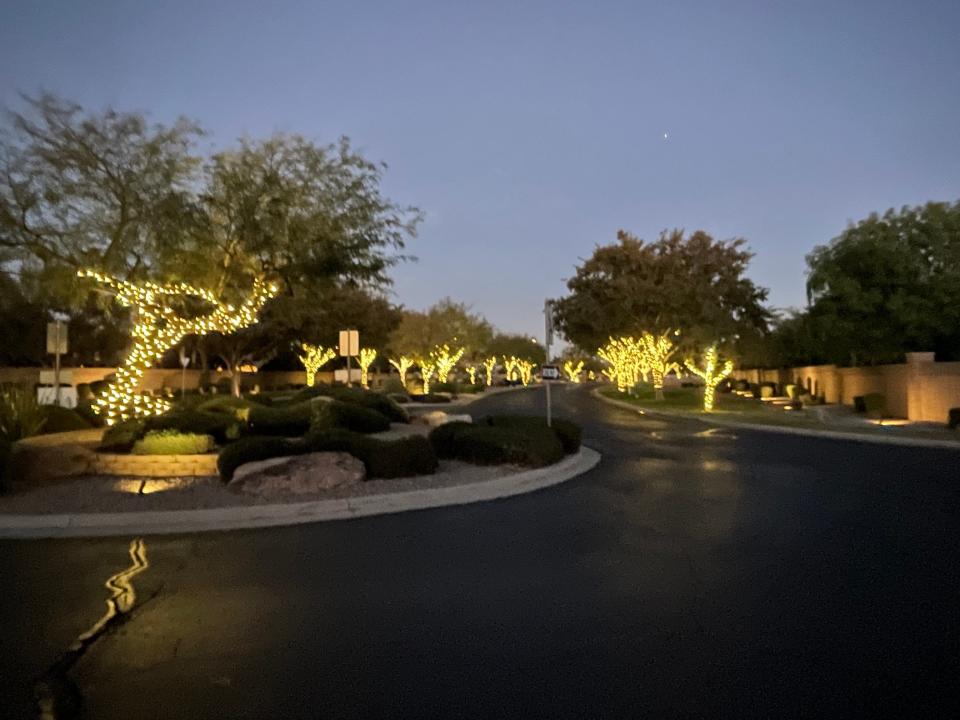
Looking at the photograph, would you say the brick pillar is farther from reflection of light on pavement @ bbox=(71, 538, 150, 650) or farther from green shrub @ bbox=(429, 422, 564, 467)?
reflection of light on pavement @ bbox=(71, 538, 150, 650)

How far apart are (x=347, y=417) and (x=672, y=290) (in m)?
35.3

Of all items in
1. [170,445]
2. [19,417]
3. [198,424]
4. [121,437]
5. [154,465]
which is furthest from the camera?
[19,417]

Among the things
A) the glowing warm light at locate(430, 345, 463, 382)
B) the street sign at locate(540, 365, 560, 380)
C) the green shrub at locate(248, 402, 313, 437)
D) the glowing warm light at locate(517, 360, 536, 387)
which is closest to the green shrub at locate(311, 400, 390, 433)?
the green shrub at locate(248, 402, 313, 437)

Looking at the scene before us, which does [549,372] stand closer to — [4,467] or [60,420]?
[60,420]

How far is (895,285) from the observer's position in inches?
1459

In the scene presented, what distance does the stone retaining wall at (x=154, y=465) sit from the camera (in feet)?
51.4

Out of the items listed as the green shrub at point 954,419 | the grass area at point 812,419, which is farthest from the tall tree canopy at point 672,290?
the green shrub at point 954,419

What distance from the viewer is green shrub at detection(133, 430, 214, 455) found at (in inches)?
642

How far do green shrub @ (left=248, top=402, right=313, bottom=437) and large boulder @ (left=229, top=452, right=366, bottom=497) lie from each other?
6312 mm

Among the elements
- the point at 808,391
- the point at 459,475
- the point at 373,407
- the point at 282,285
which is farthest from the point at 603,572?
the point at 808,391

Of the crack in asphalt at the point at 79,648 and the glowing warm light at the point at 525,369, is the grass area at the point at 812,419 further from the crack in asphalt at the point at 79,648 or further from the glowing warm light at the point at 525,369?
the glowing warm light at the point at 525,369

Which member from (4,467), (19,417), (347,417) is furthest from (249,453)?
(347,417)

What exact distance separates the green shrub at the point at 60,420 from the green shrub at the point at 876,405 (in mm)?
29356

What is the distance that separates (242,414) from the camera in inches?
883
